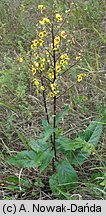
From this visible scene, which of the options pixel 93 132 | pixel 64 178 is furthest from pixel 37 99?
pixel 64 178

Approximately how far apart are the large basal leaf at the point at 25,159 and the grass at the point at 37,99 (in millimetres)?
73

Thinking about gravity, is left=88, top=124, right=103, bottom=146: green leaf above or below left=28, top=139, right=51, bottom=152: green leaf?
above

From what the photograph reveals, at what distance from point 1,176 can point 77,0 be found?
1.87 metres

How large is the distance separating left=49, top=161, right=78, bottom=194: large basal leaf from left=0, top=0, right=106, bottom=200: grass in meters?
0.05

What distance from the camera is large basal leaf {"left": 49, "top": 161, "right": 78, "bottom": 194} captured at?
1.83 metres

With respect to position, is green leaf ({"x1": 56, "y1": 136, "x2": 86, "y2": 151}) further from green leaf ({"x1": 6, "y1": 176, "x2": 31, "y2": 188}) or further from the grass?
green leaf ({"x1": 6, "y1": 176, "x2": 31, "y2": 188})

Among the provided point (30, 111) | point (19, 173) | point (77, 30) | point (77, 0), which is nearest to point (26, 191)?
point (19, 173)

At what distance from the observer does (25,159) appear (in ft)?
A: 6.22

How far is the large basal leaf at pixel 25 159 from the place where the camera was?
6.11 feet

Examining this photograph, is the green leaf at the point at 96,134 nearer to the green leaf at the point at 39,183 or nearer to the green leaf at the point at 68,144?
the green leaf at the point at 68,144

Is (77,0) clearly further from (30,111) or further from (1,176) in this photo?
(1,176)

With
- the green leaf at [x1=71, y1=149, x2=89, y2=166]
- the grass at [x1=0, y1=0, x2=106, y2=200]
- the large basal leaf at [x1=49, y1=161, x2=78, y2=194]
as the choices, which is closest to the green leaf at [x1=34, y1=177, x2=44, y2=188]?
the grass at [x1=0, y1=0, x2=106, y2=200]

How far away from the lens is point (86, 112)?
2381 millimetres

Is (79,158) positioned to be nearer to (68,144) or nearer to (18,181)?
(68,144)
